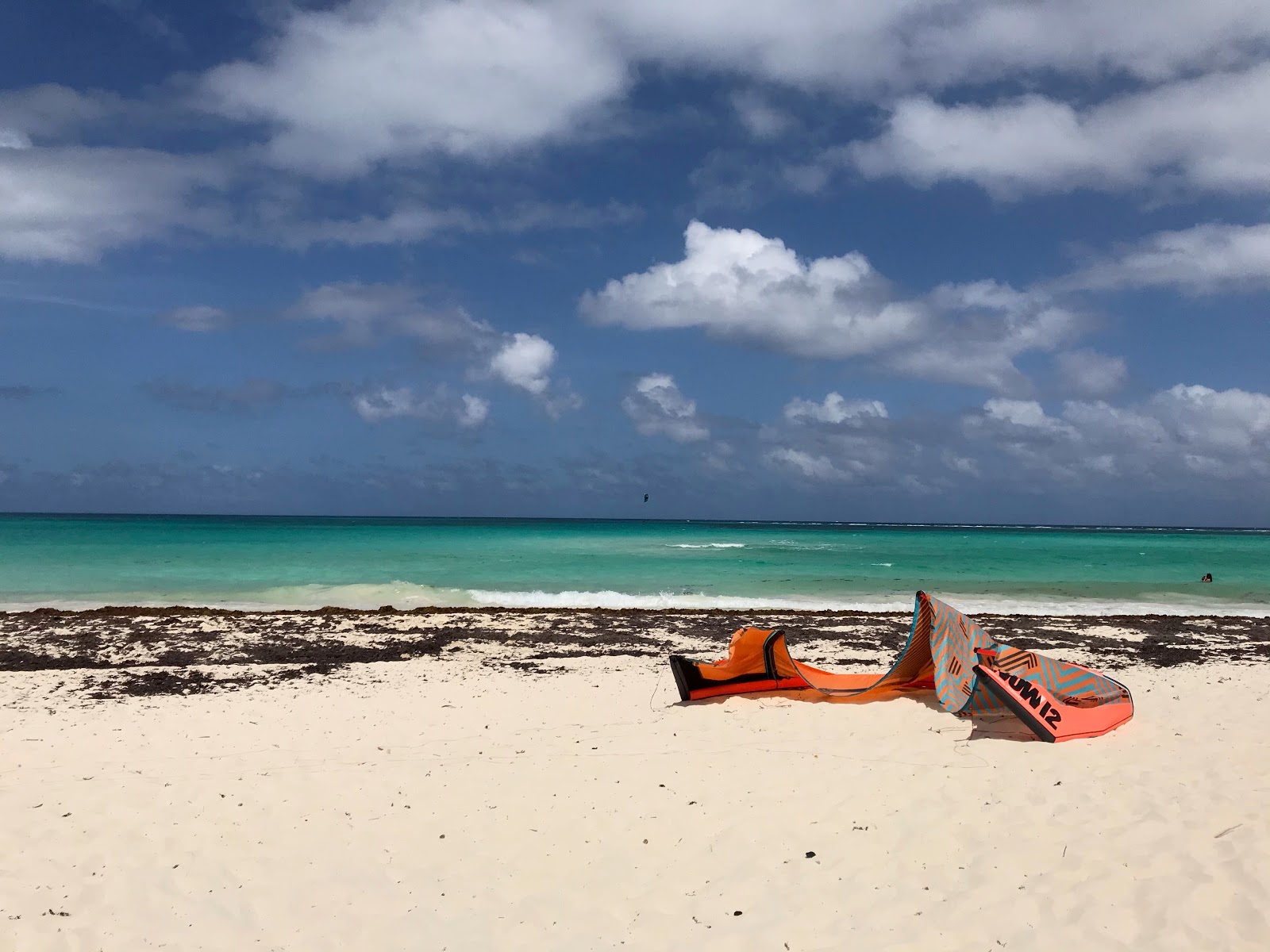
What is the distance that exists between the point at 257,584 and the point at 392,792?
86.5 ft

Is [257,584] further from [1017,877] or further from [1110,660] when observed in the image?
[1017,877]

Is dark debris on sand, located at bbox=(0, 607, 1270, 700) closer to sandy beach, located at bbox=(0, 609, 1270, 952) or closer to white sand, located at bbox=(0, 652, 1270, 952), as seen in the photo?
sandy beach, located at bbox=(0, 609, 1270, 952)

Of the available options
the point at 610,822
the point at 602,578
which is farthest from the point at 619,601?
the point at 610,822

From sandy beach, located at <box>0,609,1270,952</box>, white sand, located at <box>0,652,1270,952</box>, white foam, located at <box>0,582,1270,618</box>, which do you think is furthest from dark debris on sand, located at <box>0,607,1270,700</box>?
white sand, located at <box>0,652,1270,952</box>

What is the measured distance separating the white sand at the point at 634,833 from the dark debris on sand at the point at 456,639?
4.27 meters

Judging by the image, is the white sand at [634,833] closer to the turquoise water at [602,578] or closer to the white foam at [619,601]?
the white foam at [619,601]

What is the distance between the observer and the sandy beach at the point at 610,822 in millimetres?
5555

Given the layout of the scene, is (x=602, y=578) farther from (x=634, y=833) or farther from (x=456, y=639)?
(x=634, y=833)

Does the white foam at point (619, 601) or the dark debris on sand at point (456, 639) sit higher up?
the dark debris on sand at point (456, 639)

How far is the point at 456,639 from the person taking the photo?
59.9ft

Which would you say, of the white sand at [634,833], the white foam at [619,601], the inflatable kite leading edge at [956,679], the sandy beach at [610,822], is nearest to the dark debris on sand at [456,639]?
the sandy beach at [610,822]

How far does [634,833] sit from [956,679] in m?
5.37

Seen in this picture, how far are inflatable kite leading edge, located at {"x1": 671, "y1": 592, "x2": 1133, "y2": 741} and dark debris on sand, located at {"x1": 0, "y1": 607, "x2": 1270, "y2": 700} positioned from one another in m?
3.86

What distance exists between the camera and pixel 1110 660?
50.5 feet
